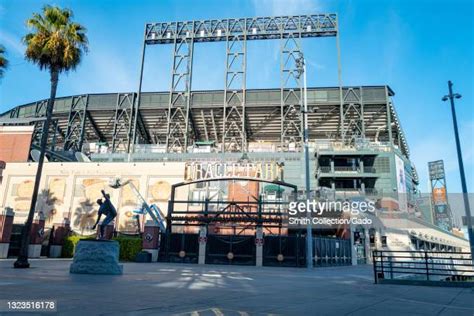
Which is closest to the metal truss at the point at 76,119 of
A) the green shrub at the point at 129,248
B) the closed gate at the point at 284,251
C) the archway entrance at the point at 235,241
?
the green shrub at the point at 129,248

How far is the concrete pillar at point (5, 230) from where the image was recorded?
25875 millimetres

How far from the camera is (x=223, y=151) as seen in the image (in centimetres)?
6391

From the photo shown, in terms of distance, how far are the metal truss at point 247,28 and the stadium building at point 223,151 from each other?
7.7 inches

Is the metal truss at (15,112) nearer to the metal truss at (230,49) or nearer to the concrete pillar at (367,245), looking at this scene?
the metal truss at (230,49)

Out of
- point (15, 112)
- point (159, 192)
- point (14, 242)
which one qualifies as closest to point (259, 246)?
point (14, 242)

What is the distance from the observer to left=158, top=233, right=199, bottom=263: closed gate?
27.9 meters

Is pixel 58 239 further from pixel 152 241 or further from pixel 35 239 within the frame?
pixel 152 241

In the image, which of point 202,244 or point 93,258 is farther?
point 202,244

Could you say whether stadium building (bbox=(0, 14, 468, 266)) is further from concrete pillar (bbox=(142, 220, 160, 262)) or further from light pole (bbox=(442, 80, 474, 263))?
light pole (bbox=(442, 80, 474, 263))

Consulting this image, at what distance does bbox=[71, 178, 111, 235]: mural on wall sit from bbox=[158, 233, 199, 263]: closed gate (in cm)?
2073

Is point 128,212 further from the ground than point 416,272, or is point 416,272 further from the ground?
point 128,212

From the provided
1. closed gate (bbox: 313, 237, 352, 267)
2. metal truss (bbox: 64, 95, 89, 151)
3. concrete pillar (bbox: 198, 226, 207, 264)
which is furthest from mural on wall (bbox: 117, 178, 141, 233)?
metal truss (bbox: 64, 95, 89, 151)

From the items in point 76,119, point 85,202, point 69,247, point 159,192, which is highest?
point 76,119

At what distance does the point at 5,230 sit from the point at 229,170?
23073mm
